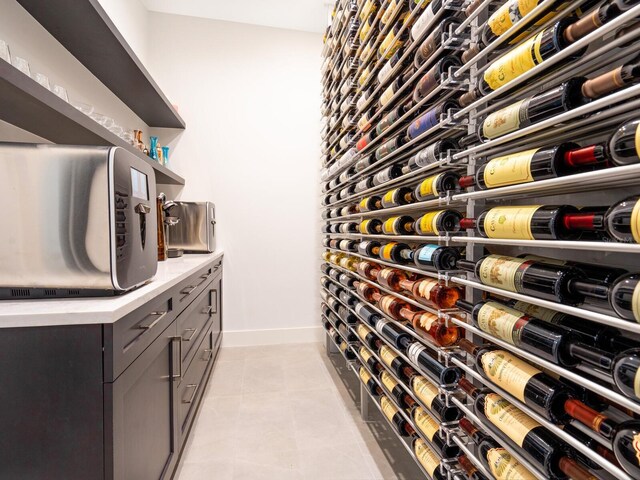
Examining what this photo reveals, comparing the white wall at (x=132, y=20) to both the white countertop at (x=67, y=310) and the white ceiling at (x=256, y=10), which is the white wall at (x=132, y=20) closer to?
the white ceiling at (x=256, y=10)

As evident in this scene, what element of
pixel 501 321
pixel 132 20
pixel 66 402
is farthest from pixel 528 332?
pixel 132 20

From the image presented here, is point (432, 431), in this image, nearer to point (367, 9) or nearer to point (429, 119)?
point (429, 119)

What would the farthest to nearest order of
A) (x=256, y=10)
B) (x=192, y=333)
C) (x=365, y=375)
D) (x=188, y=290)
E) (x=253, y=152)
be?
1. (x=253, y=152)
2. (x=256, y=10)
3. (x=365, y=375)
4. (x=192, y=333)
5. (x=188, y=290)

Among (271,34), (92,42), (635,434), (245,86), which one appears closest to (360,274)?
(635,434)

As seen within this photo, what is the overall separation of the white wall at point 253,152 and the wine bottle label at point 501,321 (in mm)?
2696

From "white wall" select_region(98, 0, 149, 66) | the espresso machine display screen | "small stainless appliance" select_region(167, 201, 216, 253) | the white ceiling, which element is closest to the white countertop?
the espresso machine display screen

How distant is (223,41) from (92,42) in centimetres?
176

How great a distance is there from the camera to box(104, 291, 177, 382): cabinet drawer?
0.85 meters

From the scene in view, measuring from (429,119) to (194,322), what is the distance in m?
1.55

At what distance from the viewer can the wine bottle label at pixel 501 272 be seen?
79 centimetres

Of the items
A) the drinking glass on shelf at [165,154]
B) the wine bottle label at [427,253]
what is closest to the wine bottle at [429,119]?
the wine bottle label at [427,253]

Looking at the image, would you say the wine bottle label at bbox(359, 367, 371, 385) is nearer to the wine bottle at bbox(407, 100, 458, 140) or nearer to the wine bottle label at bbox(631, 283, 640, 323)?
the wine bottle at bbox(407, 100, 458, 140)

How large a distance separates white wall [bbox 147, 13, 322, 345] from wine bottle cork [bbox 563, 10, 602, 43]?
2.91m

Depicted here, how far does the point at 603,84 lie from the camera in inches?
24.1
